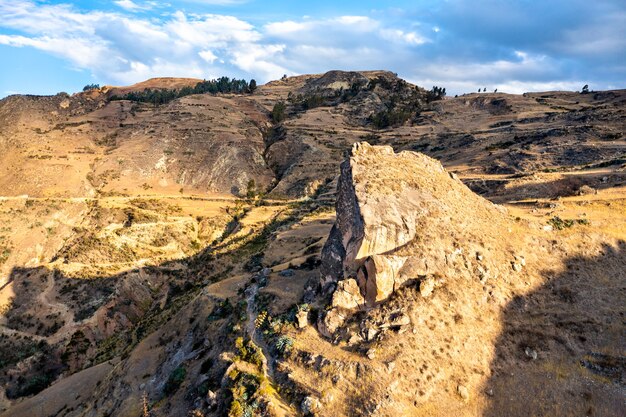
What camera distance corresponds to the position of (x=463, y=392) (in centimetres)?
2578

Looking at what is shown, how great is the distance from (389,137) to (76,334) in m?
101

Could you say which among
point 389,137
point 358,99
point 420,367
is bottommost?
point 420,367

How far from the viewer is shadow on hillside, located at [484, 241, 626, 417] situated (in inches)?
1012

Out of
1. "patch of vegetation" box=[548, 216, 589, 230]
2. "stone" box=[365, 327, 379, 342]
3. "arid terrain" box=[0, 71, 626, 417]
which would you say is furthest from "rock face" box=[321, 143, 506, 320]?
"patch of vegetation" box=[548, 216, 589, 230]

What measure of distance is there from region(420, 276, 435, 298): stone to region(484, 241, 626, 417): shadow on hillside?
5.90 m

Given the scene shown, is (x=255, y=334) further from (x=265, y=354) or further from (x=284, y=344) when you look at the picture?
(x=284, y=344)

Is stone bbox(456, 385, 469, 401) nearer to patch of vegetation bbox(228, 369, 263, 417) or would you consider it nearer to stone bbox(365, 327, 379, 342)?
stone bbox(365, 327, 379, 342)

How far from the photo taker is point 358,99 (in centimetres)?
16038

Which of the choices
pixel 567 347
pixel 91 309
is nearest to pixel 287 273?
pixel 567 347

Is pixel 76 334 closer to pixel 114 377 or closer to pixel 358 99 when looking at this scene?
pixel 114 377

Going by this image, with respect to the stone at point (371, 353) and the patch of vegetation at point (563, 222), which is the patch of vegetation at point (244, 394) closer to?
the stone at point (371, 353)

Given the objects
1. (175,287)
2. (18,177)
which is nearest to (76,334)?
(175,287)

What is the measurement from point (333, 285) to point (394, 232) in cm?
642

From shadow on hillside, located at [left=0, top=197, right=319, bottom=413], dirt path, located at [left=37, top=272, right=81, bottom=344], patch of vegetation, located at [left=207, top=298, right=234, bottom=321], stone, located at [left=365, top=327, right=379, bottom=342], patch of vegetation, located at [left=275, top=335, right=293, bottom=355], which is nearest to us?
stone, located at [left=365, top=327, right=379, bottom=342]
